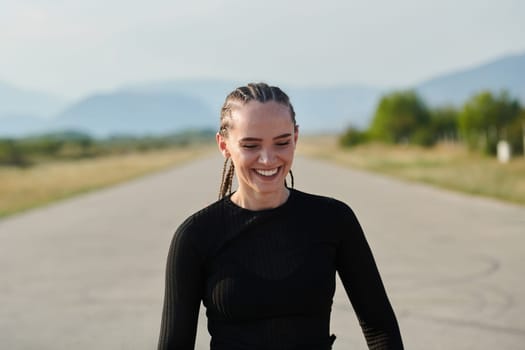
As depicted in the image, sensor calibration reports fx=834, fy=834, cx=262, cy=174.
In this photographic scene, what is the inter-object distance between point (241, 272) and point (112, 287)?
598cm

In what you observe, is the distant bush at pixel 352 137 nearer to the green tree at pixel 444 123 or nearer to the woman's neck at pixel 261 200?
the green tree at pixel 444 123

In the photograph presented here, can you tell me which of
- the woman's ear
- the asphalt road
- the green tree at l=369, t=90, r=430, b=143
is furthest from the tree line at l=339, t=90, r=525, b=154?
the woman's ear

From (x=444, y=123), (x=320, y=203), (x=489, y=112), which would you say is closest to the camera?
(x=320, y=203)

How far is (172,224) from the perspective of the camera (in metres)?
14.0

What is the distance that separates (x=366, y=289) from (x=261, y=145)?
1.83ft

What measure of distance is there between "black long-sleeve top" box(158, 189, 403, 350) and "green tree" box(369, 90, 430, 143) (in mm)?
78673

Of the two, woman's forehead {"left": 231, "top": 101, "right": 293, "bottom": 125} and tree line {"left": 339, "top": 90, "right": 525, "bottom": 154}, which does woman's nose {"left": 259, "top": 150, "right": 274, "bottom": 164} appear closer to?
woman's forehead {"left": 231, "top": 101, "right": 293, "bottom": 125}

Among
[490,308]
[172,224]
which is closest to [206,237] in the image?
[490,308]

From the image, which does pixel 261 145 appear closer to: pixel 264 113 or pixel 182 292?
pixel 264 113

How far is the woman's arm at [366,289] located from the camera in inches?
101

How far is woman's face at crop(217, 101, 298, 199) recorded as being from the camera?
2471mm

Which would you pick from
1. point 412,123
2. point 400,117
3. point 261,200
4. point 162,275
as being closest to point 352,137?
point 400,117

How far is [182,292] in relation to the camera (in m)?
2.50

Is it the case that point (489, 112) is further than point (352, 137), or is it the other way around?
point (352, 137)
